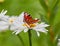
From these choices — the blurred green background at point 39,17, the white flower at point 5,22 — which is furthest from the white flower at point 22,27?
the blurred green background at point 39,17

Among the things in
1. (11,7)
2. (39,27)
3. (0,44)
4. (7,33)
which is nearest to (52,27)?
(39,27)

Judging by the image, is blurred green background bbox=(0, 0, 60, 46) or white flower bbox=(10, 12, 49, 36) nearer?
white flower bbox=(10, 12, 49, 36)

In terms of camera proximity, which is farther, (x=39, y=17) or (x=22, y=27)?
(x=39, y=17)

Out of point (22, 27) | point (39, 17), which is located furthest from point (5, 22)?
point (39, 17)

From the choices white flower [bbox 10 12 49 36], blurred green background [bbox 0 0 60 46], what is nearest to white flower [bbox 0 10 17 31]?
white flower [bbox 10 12 49 36]

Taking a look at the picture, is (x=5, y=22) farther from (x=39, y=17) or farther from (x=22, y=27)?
(x=39, y=17)

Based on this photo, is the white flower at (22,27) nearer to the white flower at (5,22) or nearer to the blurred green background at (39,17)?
the white flower at (5,22)

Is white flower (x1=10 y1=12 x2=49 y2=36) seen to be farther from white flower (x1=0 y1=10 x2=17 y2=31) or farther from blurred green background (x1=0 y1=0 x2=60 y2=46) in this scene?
blurred green background (x1=0 y1=0 x2=60 y2=46)

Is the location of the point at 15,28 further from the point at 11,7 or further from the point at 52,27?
the point at 11,7
